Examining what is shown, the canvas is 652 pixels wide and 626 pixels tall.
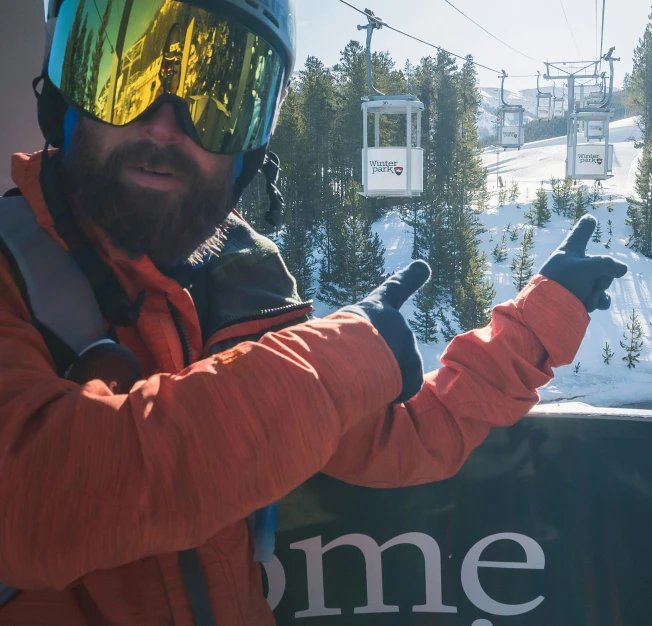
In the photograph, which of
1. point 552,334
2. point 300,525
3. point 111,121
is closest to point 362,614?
point 300,525

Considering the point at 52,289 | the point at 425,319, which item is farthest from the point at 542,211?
the point at 52,289

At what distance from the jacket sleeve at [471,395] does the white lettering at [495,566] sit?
1.11 ft

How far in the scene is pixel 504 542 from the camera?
176cm

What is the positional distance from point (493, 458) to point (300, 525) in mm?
555

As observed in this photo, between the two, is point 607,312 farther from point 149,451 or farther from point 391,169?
point 149,451

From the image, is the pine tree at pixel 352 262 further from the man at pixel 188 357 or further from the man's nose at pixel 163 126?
the man's nose at pixel 163 126

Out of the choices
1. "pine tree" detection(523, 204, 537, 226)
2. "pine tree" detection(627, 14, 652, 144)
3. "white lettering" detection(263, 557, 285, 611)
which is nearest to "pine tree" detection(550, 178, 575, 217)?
"pine tree" detection(523, 204, 537, 226)

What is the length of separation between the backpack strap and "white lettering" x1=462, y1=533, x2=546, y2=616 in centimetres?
121

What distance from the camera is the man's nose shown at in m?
1.31

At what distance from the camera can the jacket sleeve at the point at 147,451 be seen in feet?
2.74

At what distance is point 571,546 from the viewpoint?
5.74ft

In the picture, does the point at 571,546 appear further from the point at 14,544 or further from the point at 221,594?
the point at 14,544

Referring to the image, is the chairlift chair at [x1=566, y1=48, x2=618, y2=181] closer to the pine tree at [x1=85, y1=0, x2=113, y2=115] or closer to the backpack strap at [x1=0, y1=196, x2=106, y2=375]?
the pine tree at [x1=85, y1=0, x2=113, y2=115]

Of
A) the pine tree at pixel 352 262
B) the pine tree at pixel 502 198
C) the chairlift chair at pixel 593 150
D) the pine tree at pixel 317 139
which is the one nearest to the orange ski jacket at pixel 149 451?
the chairlift chair at pixel 593 150
